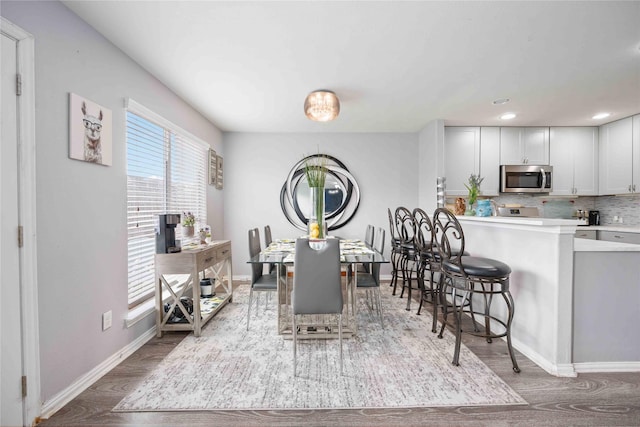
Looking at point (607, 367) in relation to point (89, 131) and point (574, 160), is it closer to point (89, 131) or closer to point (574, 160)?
point (574, 160)

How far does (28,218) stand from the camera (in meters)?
1.42

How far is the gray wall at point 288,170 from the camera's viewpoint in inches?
173

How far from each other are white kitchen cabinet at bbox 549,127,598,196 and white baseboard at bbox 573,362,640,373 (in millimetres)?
2993

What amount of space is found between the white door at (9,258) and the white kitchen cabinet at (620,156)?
628 centimetres

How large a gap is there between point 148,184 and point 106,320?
121cm

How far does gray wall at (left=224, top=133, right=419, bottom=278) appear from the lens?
441 cm

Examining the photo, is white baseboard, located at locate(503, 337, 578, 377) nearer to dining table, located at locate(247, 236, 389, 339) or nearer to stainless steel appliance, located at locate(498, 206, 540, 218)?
dining table, located at locate(247, 236, 389, 339)

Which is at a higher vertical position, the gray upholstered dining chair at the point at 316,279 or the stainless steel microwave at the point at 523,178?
the stainless steel microwave at the point at 523,178

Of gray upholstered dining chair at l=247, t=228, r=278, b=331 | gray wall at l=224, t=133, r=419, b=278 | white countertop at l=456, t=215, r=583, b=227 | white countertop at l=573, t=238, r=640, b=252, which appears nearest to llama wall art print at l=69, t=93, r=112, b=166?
gray upholstered dining chair at l=247, t=228, r=278, b=331

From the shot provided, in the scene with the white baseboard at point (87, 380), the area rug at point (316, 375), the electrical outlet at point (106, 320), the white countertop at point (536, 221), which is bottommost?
the area rug at point (316, 375)

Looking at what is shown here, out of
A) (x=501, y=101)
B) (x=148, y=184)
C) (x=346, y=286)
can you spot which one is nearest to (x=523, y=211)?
(x=501, y=101)

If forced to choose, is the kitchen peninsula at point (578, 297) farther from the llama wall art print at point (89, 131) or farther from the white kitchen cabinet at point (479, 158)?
the llama wall art print at point (89, 131)

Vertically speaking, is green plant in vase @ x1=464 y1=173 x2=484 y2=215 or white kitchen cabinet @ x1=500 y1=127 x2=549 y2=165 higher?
white kitchen cabinet @ x1=500 y1=127 x2=549 y2=165

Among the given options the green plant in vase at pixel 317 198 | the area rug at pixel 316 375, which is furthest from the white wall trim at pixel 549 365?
the green plant in vase at pixel 317 198
